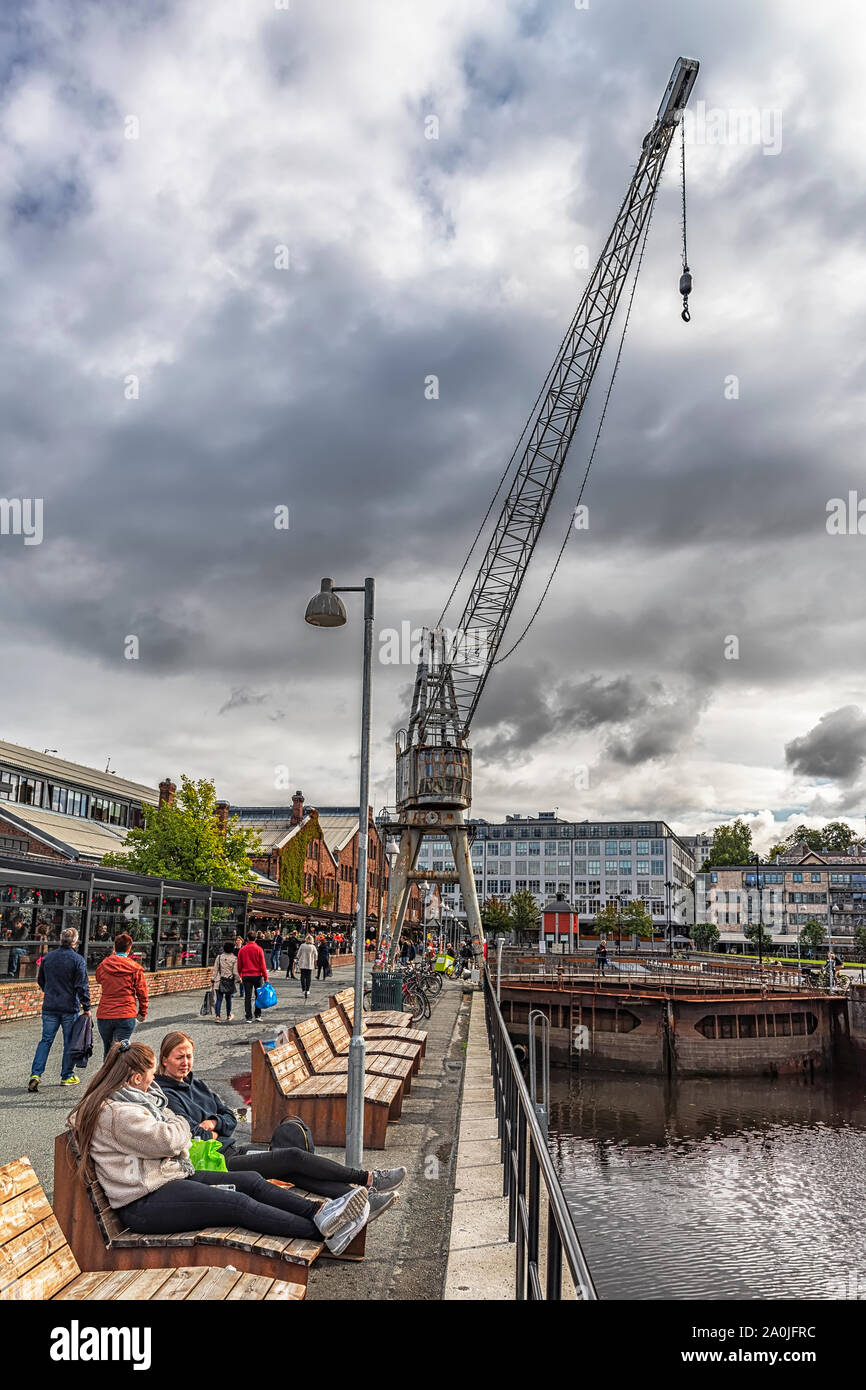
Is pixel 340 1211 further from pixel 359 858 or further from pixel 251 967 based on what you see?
pixel 251 967

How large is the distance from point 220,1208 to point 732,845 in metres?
146

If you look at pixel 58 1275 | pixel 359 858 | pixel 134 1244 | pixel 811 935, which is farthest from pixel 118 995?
pixel 811 935

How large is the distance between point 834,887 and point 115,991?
117 metres

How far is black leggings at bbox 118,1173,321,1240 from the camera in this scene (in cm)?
457

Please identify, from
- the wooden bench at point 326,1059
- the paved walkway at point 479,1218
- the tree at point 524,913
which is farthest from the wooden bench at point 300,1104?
the tree at point 524,913

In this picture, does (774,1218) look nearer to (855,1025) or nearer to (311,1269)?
(311,1269)

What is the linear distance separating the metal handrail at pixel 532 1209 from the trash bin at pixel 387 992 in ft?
39.9

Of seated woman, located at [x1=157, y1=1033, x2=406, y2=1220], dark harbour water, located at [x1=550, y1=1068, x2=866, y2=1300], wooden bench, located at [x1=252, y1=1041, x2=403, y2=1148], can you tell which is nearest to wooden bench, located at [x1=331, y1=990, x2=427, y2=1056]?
wooden bench, located at [x1=252, y1=1041, x2=403, y2=1148]

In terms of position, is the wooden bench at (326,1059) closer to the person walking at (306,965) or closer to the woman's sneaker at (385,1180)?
the woman's sneaker at (385,1180)

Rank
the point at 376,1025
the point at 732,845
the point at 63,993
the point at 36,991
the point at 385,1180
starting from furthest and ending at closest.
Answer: the point at 732,845
the point at 36,991
the point at 376,1025
the point at 63,993
the point at 385,1180

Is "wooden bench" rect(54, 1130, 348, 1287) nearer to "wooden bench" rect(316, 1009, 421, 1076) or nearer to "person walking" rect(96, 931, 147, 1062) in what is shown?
"wooden bench" rect(316, 1009, 421, 1076)

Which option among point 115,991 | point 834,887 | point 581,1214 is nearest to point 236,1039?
point 115,991

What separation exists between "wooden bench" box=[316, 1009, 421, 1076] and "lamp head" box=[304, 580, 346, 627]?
4.26 meters

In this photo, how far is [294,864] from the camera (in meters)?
63.2
